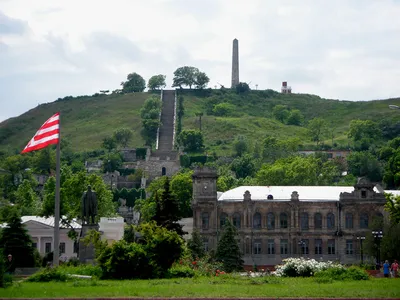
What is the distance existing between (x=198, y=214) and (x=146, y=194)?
64870 mm

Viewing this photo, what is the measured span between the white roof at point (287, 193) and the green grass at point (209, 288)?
4597 centimetres

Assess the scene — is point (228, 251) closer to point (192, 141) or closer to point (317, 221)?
point (317, 221)

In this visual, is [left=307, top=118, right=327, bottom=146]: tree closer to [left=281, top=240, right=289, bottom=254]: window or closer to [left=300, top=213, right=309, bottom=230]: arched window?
[left=300, top=213, right=309, bottom=230]: arched window

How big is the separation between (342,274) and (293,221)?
4406 cm

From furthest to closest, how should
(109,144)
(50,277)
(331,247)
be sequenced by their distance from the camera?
(109,144) → (331,247) → (50,277)

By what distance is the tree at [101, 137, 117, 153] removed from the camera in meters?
189

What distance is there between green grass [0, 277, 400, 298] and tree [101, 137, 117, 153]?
147778 mm

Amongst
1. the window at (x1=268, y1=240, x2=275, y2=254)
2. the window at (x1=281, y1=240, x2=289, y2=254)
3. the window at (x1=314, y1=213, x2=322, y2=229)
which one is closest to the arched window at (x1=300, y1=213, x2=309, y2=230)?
the window at (x1=314, y1=213, x2=322, y2=229)

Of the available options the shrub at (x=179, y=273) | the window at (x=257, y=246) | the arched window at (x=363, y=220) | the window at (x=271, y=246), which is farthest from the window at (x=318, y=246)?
the shrub at (x=179, y=273)

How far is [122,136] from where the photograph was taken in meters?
191

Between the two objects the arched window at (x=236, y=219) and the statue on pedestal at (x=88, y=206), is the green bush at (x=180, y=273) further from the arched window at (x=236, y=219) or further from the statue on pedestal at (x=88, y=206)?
the arched window at (x=236, y=219)

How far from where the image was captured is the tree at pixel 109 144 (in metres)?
189

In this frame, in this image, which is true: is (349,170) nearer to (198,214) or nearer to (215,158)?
(215,158)

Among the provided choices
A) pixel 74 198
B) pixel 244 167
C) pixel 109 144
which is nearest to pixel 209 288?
pixel 74 198
